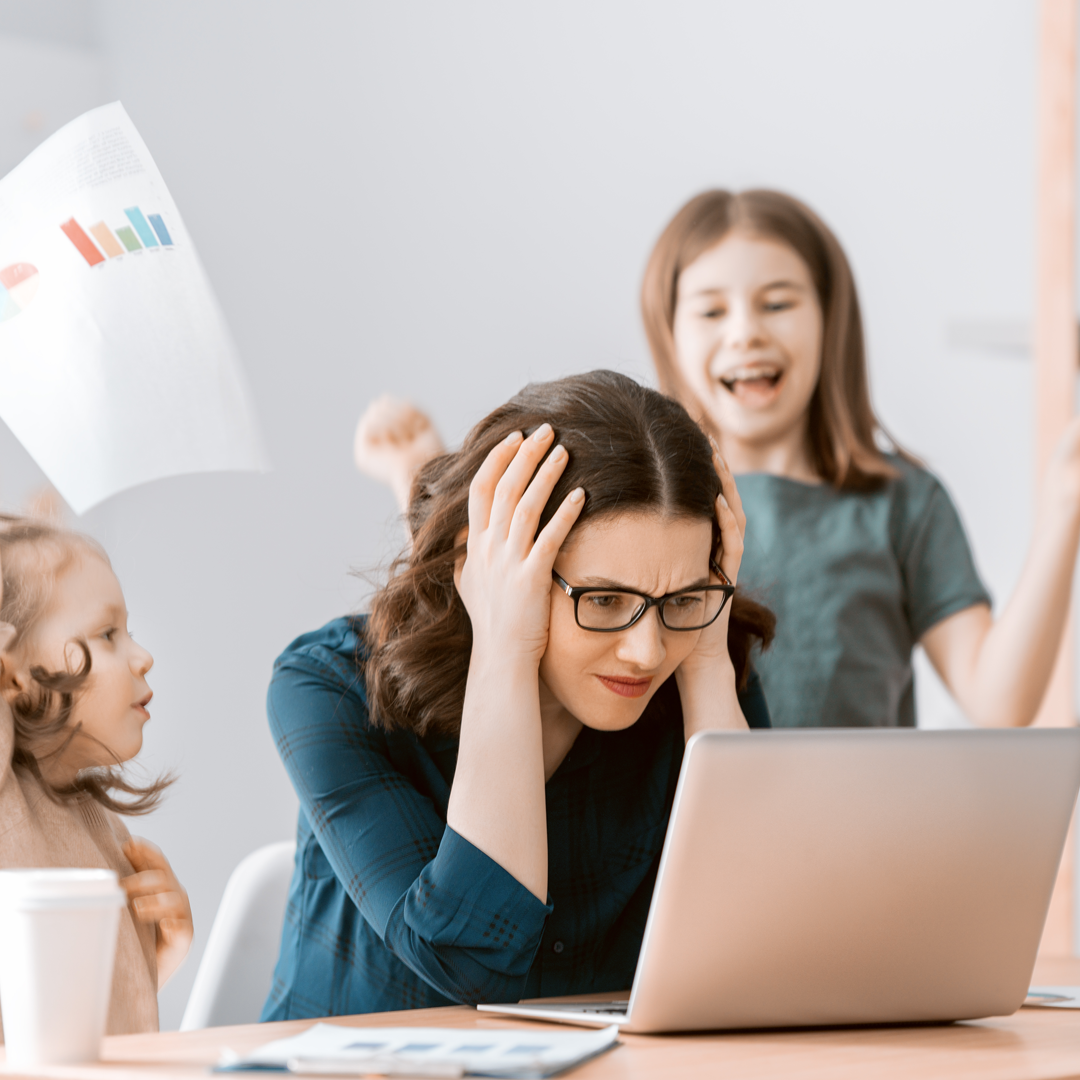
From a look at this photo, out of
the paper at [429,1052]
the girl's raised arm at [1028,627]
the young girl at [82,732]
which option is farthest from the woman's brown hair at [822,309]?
the paper at [429,1052]

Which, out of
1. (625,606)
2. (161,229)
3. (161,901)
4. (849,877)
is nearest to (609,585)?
(625,606)

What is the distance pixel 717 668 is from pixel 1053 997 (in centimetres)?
38

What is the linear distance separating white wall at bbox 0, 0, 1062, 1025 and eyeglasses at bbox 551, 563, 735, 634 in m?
0.93

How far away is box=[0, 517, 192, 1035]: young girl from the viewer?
102 cm

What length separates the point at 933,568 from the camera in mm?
1785

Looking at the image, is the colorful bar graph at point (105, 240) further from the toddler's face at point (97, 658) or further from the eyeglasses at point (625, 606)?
the eyeglasses at point (625, 606)

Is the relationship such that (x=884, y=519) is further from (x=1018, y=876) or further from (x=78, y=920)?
(x=78, y=920)

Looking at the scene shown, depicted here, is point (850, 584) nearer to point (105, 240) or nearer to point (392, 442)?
point (392, 442)

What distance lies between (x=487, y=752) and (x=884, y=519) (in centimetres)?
90

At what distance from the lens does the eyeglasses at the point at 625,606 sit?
106 cm

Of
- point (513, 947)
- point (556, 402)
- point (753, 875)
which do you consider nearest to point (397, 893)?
point (513, 947)

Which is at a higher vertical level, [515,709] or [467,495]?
[467,495]

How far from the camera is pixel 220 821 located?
196 centimetres

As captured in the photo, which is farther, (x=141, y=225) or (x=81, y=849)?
(x=141, y=225)
